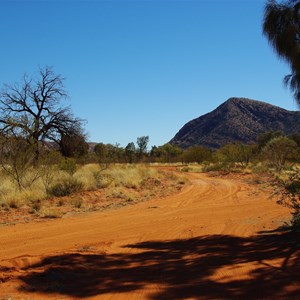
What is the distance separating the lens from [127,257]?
839 centimetres

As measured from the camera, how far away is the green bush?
65.5 feet

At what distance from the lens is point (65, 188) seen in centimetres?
2048

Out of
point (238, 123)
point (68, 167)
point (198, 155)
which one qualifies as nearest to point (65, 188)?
point (68, 167)

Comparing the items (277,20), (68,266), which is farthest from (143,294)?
(277,20)

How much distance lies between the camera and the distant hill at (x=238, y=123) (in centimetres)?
9444

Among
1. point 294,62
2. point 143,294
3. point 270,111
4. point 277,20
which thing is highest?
point 270,111

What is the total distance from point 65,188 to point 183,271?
14.2m

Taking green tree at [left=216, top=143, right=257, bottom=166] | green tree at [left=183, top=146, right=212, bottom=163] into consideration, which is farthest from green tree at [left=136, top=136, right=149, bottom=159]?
green tree at [left=216, top=143, right=257, bottom=166]

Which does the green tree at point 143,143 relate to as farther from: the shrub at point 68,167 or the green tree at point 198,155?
the shrub at point 68,167

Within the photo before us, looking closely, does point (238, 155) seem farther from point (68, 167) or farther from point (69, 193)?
point (69, 193)

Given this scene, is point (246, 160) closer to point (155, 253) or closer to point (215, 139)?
point (155, 253)

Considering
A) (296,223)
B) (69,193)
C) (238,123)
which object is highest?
(238,123)

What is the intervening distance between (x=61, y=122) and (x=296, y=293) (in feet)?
118

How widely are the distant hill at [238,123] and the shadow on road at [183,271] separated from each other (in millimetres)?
81173
